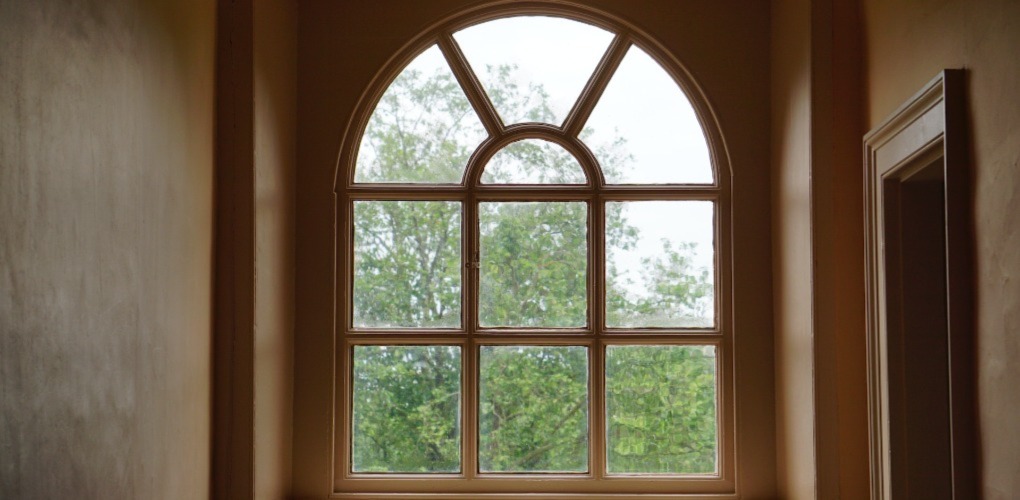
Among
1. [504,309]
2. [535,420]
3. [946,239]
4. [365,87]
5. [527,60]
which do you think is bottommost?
[535,420]

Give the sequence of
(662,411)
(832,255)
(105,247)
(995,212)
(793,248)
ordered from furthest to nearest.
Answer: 1. (662,411)
2. (793,248)
3. (832,255)
4. (105,247)
5. (995,212)

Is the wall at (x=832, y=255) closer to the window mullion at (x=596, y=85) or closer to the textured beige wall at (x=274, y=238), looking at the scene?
the window mullion at (x=596, y=85)

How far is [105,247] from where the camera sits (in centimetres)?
252

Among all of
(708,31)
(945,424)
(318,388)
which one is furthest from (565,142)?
(945,424)

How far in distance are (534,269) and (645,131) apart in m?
0.80

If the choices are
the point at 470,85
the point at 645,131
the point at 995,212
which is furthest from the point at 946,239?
the point at 470,85

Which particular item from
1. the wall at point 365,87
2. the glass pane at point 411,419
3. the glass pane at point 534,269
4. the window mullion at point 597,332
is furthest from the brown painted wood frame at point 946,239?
the glass pane at point 411,419

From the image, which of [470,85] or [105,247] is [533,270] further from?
[105,247]

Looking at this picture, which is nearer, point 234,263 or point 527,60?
point 234,263

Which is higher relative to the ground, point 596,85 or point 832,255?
point 596,85

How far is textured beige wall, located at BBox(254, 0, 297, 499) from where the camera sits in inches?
145

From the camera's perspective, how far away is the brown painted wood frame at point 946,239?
2312 mm

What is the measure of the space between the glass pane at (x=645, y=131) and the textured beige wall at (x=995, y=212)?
1872mm

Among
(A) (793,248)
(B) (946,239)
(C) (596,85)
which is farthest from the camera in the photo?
(C) (596,85)
